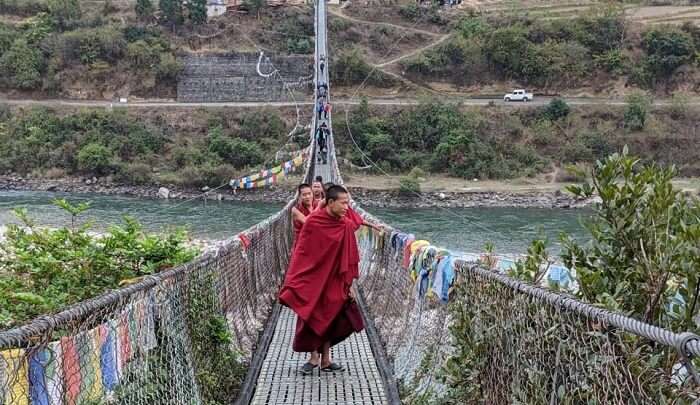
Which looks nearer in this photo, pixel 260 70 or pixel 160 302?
pixel 160 302

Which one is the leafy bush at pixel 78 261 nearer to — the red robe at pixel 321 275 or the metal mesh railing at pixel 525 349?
the red robe at pixel 321 275

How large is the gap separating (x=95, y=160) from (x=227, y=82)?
758 cm

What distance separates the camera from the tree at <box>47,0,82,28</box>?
3450cm

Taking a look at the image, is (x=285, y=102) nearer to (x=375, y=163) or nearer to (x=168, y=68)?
(x=168, y=68)

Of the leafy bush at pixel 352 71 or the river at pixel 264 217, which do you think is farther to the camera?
the leafy bush at pixel 352 71

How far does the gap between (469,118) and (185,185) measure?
1171cm

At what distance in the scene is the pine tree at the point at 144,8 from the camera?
34406mm

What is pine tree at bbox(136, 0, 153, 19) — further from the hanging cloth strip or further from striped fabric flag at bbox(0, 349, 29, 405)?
striped fabric flag at bbox(0, 349, 29, 405)

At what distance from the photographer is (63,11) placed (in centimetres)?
3494

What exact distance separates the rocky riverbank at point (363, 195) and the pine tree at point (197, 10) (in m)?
11.8

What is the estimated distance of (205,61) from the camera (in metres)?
30.9

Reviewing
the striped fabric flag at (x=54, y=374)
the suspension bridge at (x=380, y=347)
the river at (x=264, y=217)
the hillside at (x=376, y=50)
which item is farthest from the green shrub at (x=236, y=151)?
the striped fabric flag at (x=54, y=374)

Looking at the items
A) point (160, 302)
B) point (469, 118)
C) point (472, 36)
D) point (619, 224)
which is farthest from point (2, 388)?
point (472, 36)

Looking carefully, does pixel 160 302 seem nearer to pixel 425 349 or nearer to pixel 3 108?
pixel 425 349
